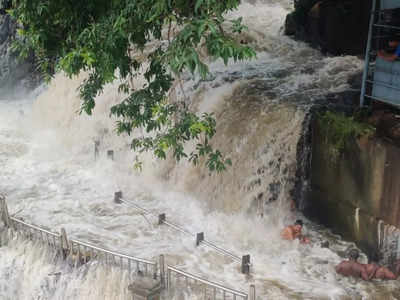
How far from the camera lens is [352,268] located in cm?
851

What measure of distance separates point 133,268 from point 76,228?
8.25ft

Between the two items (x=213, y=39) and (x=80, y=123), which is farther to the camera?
(x=80, y=123)

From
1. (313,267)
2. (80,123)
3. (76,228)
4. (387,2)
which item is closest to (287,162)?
(313,267)

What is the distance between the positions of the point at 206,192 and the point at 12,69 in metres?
9.81

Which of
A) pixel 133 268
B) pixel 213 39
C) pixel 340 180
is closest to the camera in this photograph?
pixel 213 39

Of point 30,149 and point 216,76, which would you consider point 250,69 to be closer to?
point 216,76

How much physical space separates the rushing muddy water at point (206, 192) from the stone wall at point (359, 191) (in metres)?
0.37

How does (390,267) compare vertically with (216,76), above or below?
below

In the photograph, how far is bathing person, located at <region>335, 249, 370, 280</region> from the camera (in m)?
8.45

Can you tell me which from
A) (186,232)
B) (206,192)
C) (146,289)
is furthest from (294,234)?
(146,289)

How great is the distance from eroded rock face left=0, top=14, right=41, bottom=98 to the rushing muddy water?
3568 millimetres

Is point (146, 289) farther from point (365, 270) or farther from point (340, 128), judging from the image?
point (340, 128)

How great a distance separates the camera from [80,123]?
14.5 m

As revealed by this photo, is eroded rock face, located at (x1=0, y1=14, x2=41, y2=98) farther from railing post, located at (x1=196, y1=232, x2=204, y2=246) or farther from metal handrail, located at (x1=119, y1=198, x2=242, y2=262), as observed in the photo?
railing post, located at (x1=196, y1=232, x2=204, y2=246)
